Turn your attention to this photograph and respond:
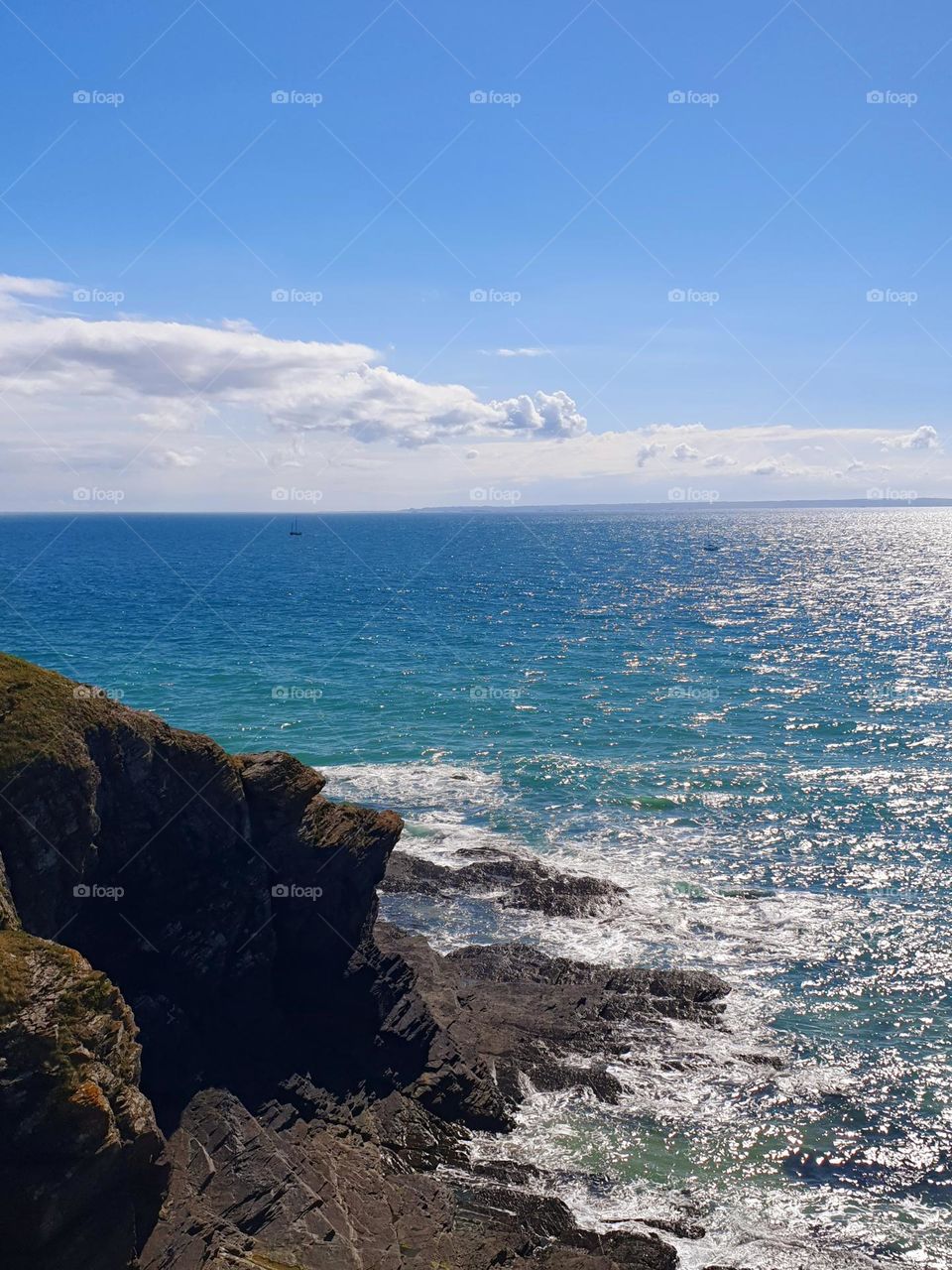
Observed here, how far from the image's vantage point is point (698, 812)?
160 ft

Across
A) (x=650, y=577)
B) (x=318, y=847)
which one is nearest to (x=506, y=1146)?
(x=318, y=847)

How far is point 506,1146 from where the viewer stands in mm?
24516

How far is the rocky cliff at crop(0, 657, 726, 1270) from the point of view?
46.0 feet

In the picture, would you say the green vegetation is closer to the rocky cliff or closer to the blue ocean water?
the rocky cliff

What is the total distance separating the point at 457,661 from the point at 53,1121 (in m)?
71.3
